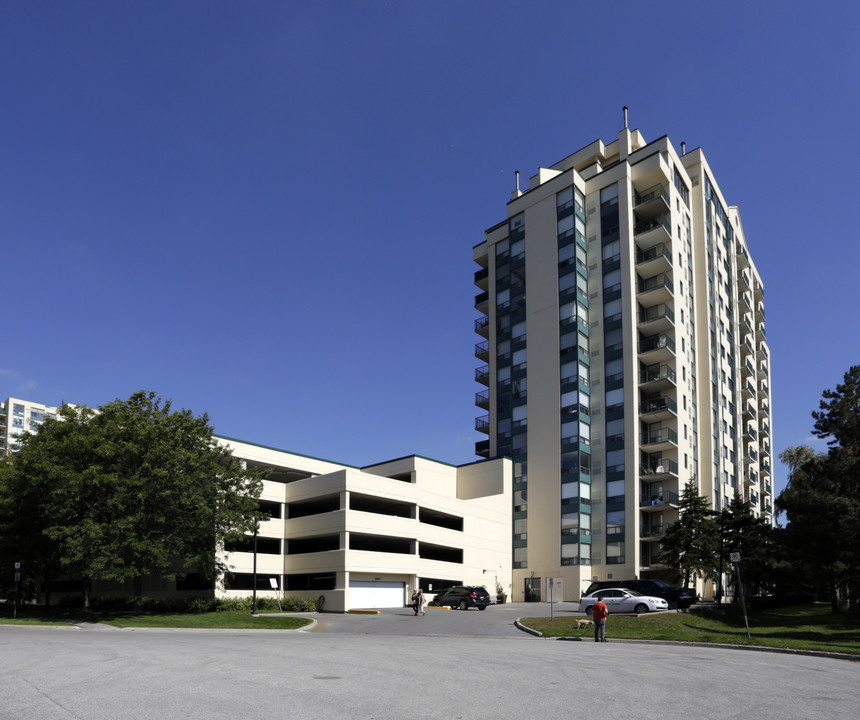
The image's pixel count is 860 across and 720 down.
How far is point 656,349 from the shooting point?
6406cm

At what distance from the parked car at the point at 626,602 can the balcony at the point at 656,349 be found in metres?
28.2

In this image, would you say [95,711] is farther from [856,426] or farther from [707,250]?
[707,250]

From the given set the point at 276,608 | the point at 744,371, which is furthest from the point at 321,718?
the point at 744,371

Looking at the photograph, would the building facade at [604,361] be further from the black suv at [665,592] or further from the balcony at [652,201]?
the black suv at [665,592]

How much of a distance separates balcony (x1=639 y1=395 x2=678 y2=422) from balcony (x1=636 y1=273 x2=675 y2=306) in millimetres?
8712

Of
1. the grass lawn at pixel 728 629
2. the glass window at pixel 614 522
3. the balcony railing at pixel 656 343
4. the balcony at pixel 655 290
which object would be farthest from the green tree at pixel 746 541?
the balcony at pixel 655 290

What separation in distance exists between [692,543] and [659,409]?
13017 mm

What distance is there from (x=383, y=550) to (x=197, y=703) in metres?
50.6

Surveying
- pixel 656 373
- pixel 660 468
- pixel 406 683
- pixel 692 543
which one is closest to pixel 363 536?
pixel 692 543

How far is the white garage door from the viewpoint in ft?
174

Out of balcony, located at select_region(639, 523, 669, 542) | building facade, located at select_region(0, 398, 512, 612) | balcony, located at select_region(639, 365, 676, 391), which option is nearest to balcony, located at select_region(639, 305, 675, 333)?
balcony, located at select_region(639, 365, 676, 391)

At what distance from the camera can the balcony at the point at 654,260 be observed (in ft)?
216

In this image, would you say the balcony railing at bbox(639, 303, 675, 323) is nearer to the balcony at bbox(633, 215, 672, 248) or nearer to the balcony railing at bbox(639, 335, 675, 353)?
the balcony railing at bbox(639, 335, 675, 353)

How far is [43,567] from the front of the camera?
53375 millimetres
